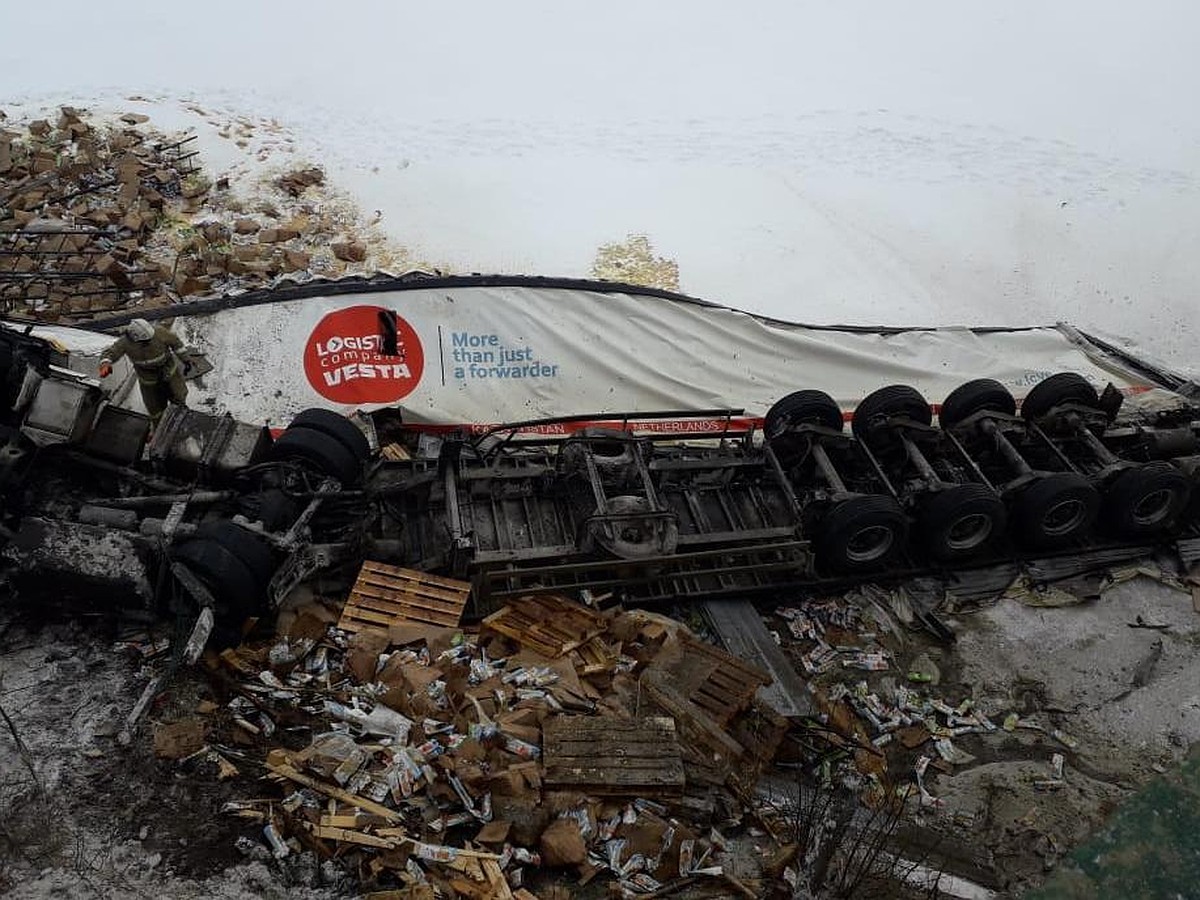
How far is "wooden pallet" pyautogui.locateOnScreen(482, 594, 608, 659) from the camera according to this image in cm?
719

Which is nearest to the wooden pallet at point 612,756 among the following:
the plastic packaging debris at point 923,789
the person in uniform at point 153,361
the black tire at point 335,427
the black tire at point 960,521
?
the plastic packaging debris at point 923,789

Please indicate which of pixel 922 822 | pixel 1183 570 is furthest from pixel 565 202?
pixel 922 822

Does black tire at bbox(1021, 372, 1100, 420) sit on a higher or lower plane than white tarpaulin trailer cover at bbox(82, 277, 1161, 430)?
higher

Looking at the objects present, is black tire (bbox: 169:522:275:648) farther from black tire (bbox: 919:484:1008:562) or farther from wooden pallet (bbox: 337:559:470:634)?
black tire (bbox: 919:484:1008:562)

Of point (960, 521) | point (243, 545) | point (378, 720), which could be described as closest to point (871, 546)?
point (960, 521)

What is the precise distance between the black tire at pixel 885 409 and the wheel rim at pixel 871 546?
1244 mm

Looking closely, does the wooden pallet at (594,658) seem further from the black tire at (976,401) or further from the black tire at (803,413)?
the black tire at (976,401)

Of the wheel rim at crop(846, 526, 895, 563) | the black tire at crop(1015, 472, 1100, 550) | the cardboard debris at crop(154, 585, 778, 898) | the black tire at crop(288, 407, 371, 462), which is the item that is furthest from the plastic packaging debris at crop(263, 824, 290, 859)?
the black tire at crop(1015, 472, 1100, 550)

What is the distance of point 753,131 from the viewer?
→ 55.9ft

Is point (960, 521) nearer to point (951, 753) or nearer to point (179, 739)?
point (951, 753)

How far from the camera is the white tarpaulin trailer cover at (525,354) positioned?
943 centimetres

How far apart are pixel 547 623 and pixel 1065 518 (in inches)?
203

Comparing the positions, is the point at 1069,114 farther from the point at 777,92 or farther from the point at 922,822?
the point at 922,822

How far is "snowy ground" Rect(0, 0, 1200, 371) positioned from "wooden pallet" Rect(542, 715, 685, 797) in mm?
8424
